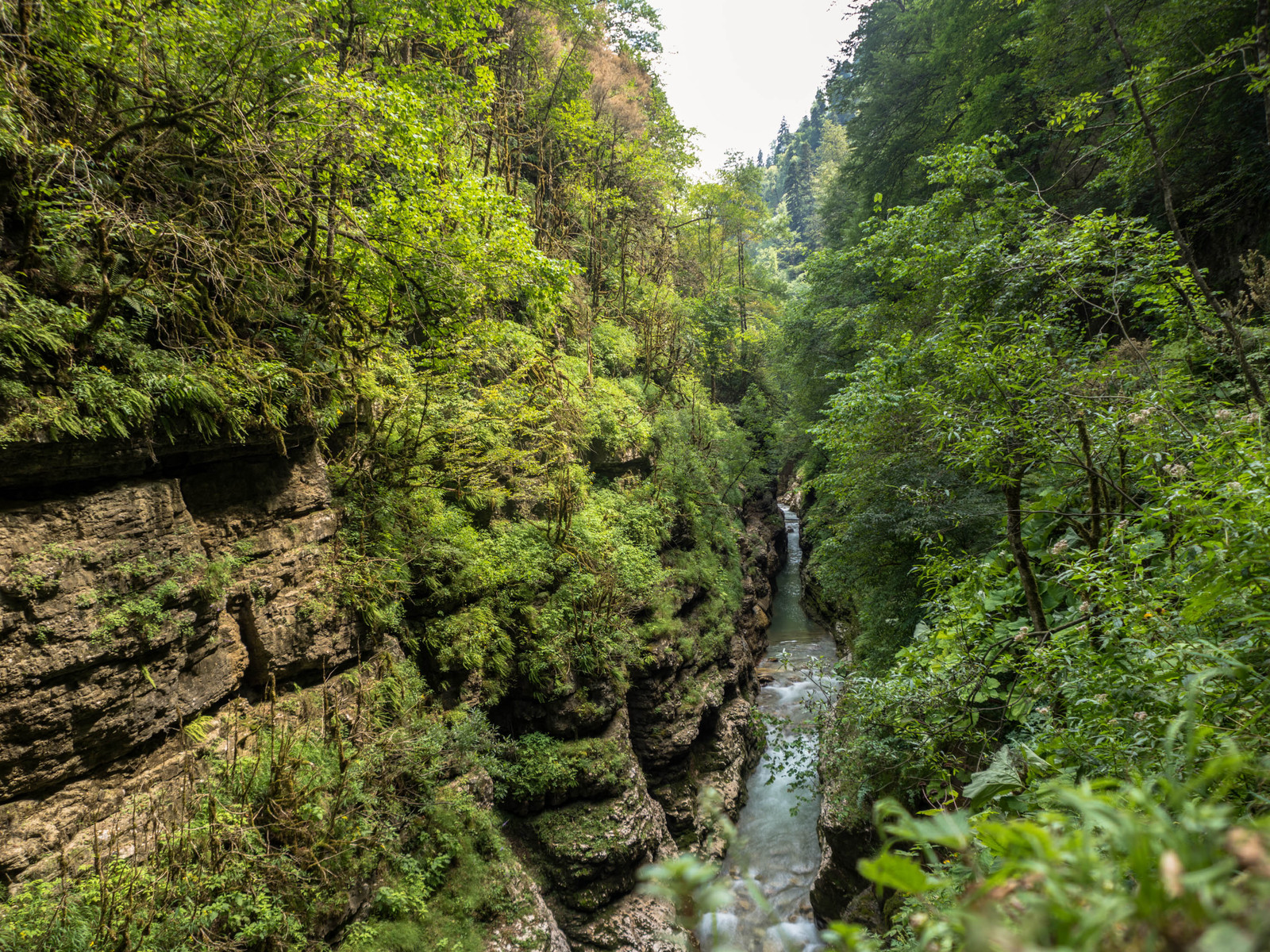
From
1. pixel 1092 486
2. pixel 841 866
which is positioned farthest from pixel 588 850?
pixel 1092 486

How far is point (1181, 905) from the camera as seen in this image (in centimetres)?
61

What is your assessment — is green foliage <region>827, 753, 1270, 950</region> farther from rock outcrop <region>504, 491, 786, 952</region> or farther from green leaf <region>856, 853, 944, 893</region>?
rock outcrop <region>504, 491, 786, 952</region>

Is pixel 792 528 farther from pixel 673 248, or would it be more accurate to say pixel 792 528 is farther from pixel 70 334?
pixel 70 334

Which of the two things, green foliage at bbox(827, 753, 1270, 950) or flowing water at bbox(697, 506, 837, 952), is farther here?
flowing water at bbox(697, 506, 837, 952)

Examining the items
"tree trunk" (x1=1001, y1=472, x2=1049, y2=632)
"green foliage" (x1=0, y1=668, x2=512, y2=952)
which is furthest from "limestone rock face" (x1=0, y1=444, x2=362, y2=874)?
"tree trunk" (x1=1001, y1=472, x2=1049, y2=632)

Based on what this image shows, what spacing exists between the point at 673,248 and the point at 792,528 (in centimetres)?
1358

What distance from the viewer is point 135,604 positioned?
3.56 metres

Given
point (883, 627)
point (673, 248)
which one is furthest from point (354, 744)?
point (673, 248)

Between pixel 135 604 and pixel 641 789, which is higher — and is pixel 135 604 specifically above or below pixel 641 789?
above

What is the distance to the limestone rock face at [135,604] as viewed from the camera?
3.15 meters

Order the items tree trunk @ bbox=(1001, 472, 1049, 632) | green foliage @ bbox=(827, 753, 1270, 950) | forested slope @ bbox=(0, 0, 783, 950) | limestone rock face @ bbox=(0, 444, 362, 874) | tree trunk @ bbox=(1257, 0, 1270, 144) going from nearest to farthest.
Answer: green foliage @ bbox=(827, 753, 1270, 950), limestone rock face @ bbox=(0, 444, 362, 874), forested slope @ bbox=(0, 0, 783, 950), tree trunk @ bbox=(1257, 0, 1270, 144), tree trunk @ bbox=(1001, 472, 1049, 632)

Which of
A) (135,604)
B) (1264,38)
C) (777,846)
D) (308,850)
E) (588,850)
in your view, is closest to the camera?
(135,604)

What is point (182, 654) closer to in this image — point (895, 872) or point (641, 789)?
point (895, 872)

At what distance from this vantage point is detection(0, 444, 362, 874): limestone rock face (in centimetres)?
315
